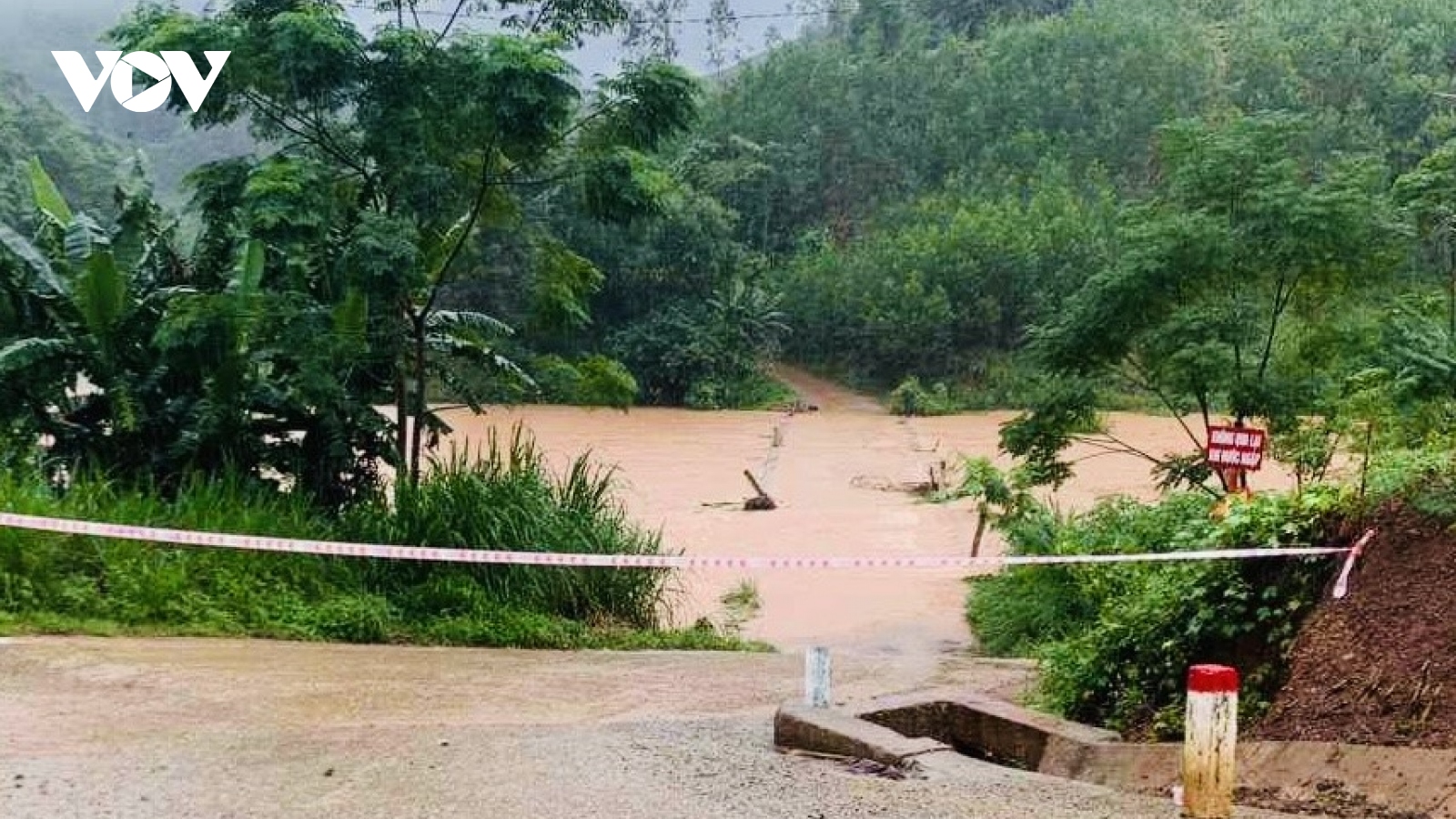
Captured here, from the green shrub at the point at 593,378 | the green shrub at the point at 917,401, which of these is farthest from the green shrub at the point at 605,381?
the green shrub at the point at 917,401

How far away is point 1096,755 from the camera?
5.27m

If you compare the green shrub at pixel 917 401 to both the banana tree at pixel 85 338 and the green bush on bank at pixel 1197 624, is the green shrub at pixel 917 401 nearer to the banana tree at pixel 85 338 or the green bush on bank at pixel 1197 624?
the banana tree at pixel 85 338

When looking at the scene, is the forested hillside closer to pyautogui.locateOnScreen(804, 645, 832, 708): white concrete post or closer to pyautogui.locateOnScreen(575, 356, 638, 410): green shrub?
pyautogui.locateOnScreen(575, 356, 638, 410): green shrub

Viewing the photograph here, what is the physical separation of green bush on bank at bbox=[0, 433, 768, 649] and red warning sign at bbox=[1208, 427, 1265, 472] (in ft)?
12.1

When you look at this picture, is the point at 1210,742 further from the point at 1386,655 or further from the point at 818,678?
the point at 818,678

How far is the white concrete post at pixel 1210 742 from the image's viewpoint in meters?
4.06

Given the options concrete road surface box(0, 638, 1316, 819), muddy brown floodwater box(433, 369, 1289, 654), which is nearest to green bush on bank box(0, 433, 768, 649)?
concrete road surface box(0, 638, 1316, 819)

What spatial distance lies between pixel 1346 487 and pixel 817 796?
110 inches

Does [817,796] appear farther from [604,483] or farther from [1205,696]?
[604,483]

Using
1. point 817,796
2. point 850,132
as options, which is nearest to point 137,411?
point 817,796

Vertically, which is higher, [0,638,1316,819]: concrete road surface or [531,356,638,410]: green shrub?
[531,356,638,410]: green shrub

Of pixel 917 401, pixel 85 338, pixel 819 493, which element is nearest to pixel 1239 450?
pixel 85 338

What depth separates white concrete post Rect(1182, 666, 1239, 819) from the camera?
13.3ft

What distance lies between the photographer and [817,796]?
4.48 meters
